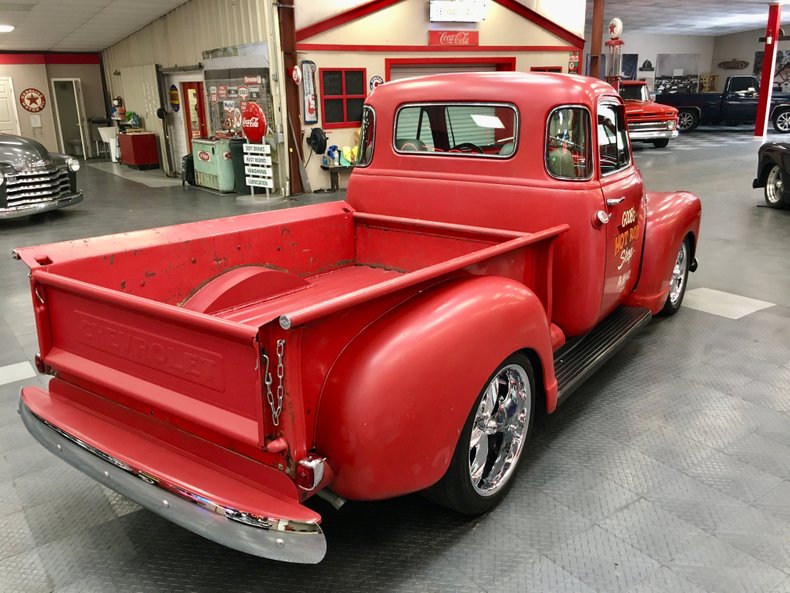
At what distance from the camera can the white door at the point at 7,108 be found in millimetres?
17812

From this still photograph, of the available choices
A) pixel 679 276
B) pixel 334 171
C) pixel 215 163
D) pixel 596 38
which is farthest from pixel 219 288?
pixel 596 38

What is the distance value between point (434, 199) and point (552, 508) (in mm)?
1752

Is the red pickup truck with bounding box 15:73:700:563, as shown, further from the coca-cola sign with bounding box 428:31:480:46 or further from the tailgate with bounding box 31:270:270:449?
the coca-cola sign with bounding box 428:31:480:46

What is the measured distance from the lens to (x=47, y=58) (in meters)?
18.3

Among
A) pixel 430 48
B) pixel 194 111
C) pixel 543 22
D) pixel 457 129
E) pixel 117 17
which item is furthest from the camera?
pixel 543 22

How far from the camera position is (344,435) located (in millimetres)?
1945

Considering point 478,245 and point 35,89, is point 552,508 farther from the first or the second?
point 35,89

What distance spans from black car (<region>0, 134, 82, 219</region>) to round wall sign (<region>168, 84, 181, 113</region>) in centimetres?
520

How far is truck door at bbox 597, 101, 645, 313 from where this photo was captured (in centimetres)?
338

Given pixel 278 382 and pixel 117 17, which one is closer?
pixel 278 382

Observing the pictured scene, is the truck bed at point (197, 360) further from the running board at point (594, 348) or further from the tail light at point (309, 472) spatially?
the running board at point (594, 348)

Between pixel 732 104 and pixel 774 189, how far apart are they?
43.1 feet

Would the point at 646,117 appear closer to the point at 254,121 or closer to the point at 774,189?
the point at 774,189

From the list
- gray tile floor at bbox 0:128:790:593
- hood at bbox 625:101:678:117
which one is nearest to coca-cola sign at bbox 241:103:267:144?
gray tile floor at bbox 0:128:790:593
